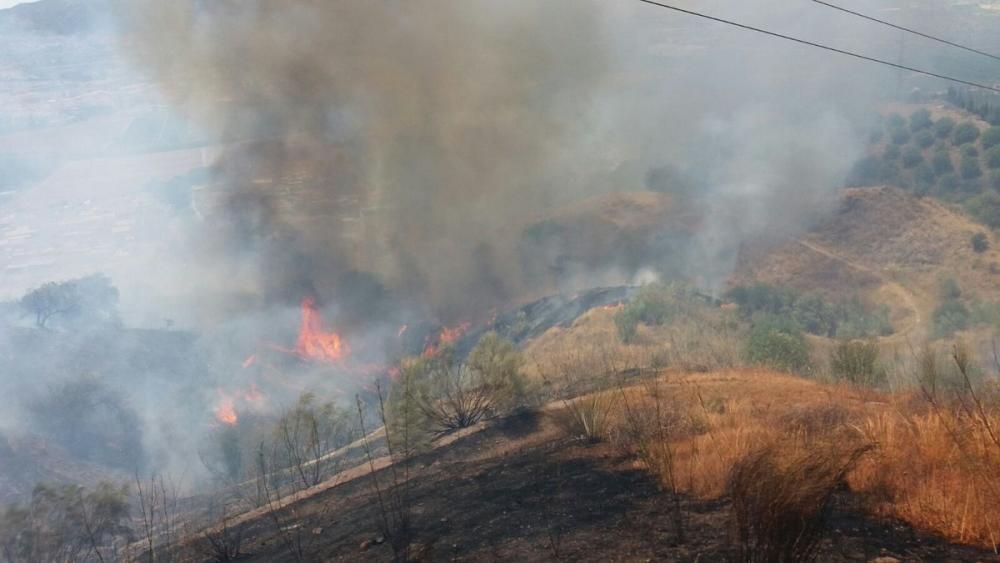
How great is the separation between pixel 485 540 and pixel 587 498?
1.16 meters

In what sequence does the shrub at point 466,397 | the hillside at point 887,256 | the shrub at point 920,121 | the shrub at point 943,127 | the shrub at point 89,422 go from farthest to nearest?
1. the shrub at point 920,121
2. the shrub at point 943,127
3. the hillside at point 887,256
4. the shrub at point 89,422
5. the shrub at point 466,397

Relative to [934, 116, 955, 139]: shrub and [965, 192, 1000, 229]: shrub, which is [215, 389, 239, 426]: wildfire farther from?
[934, 116, 955, 139]: shrub

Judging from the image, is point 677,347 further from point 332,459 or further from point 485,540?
point 485,540

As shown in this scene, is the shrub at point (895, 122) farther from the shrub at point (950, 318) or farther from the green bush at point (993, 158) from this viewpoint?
the shrub at point (950, 318)

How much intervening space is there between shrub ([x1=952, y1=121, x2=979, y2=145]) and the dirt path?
21.1 metres

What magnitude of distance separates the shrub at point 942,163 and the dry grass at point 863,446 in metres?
46.0

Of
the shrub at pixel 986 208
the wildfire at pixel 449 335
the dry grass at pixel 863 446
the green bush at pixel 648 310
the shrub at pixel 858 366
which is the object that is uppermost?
the dry grass at pixel 863 446

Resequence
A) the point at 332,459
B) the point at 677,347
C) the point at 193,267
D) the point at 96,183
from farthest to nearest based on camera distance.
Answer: the point at 96,183 → the point at 193,267 → the point at 677,347 → the point at 332,459

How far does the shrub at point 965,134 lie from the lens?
50.2 metres

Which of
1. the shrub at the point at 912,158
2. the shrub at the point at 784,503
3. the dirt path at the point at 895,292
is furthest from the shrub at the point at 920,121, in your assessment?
the shrub at the point at 784,503

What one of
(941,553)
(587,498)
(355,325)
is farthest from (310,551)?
(355,325)

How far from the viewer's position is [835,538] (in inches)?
193

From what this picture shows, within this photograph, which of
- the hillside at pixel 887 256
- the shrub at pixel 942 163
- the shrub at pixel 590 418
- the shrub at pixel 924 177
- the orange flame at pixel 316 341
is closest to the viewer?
the shrub at pixel 590 418

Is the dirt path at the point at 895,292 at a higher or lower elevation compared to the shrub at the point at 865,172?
lower
